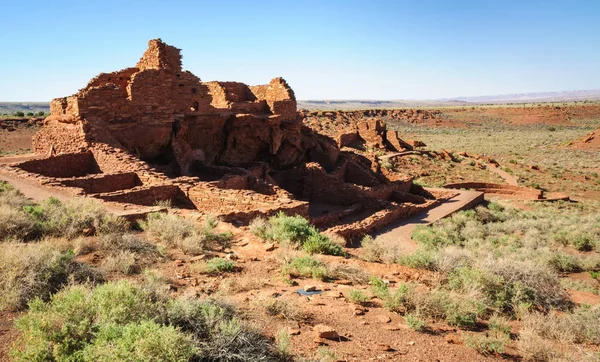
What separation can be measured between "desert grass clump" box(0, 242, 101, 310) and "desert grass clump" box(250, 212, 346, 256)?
3.68 metres

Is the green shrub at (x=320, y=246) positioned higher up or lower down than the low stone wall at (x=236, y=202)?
lower down

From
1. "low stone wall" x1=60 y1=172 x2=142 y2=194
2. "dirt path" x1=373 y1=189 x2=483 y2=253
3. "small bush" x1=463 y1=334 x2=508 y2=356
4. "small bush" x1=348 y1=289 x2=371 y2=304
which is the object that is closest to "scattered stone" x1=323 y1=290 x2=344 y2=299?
"small bush" x1=348 y1=289 x2=371 y2=304

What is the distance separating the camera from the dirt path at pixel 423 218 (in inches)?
495

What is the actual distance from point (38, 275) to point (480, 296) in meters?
5.54

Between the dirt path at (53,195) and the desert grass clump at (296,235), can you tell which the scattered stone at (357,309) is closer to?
the desert grass clump at (296,235)

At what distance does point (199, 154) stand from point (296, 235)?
846 centimetres

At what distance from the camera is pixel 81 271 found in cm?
513

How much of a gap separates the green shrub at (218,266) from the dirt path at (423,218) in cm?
506

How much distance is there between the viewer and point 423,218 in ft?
50.9

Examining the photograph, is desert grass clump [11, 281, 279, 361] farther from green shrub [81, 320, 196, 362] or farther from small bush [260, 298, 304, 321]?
small bush [260, 298, 304, 321]

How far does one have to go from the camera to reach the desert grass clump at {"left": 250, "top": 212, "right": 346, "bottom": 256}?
8.06m

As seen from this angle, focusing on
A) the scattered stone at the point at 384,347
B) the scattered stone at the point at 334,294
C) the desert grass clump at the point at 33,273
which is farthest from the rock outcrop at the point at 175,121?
the scattered stone at the point at 384,347

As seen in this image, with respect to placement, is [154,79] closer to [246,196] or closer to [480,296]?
[246,196]

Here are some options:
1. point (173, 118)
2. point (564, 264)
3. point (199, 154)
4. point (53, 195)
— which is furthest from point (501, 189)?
point (53, 195)
